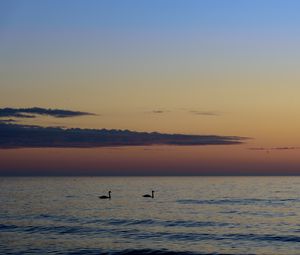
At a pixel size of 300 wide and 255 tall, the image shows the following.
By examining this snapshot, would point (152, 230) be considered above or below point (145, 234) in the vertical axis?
above

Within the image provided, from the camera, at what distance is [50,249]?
43781 millimetres

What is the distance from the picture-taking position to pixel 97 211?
7619 centimetres

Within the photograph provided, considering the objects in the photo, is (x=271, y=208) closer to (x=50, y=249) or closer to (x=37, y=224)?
(x=37, y=224)

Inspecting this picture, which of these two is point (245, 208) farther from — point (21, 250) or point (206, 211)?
point (21, 250)

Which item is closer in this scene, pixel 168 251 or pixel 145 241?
pixel 168 251

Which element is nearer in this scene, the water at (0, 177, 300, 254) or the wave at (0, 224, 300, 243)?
the water at (0, 177, 300, 254)

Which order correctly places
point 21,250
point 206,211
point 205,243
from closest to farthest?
point 21,250 < point 205,243 < point 206,211

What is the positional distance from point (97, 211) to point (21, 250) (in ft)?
109

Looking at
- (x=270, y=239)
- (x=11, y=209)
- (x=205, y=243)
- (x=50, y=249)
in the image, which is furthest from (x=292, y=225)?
(x=11, y=209)

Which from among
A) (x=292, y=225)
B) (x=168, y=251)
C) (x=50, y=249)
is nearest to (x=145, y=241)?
(x=168, y=251)

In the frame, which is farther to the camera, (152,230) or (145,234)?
(152,230)

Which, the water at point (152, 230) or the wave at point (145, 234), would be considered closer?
the water at point (152, 230)

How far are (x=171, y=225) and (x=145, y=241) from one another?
10853 mm

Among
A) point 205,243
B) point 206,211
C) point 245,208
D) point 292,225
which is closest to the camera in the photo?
point 205,243
